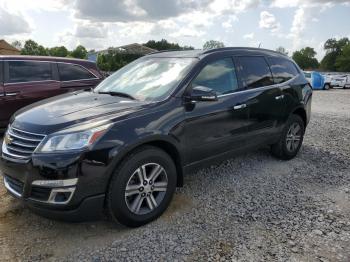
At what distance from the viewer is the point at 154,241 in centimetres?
333

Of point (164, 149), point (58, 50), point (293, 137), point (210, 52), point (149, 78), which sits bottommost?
point (293, 137)

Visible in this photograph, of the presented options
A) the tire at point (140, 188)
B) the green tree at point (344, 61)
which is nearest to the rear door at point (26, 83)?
the tire at point (140, 188)

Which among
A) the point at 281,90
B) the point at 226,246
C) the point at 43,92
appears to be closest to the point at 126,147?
the point at 226,246

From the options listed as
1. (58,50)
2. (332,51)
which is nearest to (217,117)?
(58,50)

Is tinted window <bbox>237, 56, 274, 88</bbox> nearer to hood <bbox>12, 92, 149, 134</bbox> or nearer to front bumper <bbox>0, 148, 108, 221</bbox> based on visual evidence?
hood <bbox>12, 92, 149, 134</bbox>

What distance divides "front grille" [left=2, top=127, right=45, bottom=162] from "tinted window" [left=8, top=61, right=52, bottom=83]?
3849mm

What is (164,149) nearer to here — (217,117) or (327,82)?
(217,117)

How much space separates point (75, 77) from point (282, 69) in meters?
4.32

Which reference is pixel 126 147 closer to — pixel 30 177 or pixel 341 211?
pixel 30 177

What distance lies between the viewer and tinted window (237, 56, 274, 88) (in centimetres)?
473

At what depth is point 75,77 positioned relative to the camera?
7598mm

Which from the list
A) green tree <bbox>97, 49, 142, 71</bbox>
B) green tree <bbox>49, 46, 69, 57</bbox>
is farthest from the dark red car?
green tree <bbox>49, 46, 69, 57</bbox>

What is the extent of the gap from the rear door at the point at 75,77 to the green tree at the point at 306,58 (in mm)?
100638

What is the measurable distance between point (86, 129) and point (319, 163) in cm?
417
